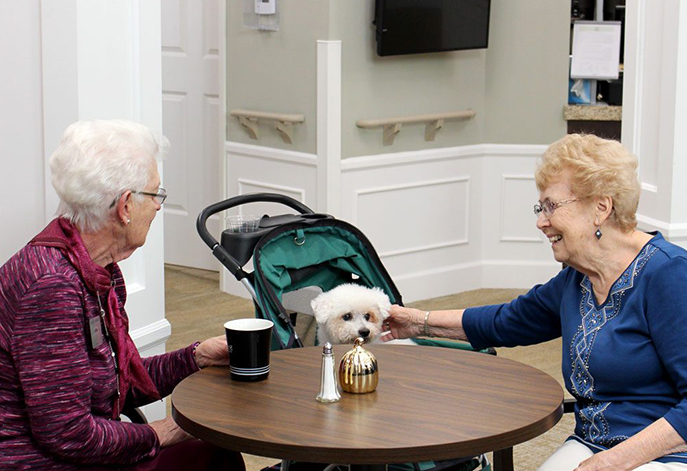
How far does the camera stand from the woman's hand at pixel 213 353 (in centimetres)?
231

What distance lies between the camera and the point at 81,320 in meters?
1.99

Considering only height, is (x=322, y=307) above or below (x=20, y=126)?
below

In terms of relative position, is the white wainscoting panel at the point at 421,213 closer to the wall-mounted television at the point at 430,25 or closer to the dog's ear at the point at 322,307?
the wall-mounted television at the point at 430,25

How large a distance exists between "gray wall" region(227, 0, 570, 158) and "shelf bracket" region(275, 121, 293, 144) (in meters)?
0.04

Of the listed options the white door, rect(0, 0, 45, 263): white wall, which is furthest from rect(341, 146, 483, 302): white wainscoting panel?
rect(0, 0, 45, 263): white wall

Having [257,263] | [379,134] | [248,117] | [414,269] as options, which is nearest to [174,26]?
[248,117]

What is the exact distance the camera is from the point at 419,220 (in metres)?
5.59

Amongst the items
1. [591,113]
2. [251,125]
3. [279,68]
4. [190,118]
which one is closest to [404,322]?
[279,68]

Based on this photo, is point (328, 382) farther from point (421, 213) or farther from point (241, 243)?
point (421, 213)

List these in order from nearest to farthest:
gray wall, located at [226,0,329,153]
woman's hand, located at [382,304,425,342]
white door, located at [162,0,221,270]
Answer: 1. woman's hand, located at [382,304,425,342]
2. gray wall, located at [226,0,329,153]
3. white door, located at [162,0,221,270]

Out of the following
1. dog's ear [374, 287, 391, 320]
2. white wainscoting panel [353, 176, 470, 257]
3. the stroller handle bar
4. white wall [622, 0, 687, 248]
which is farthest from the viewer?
white wainscoting panel [353, 176, 470, 257]

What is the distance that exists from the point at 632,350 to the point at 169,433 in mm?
989

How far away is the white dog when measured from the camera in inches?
118

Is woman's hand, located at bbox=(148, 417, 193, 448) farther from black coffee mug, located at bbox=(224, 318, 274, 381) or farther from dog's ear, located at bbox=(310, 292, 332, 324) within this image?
dog's ear, located at bbox=(310, 292, 332, 324)
